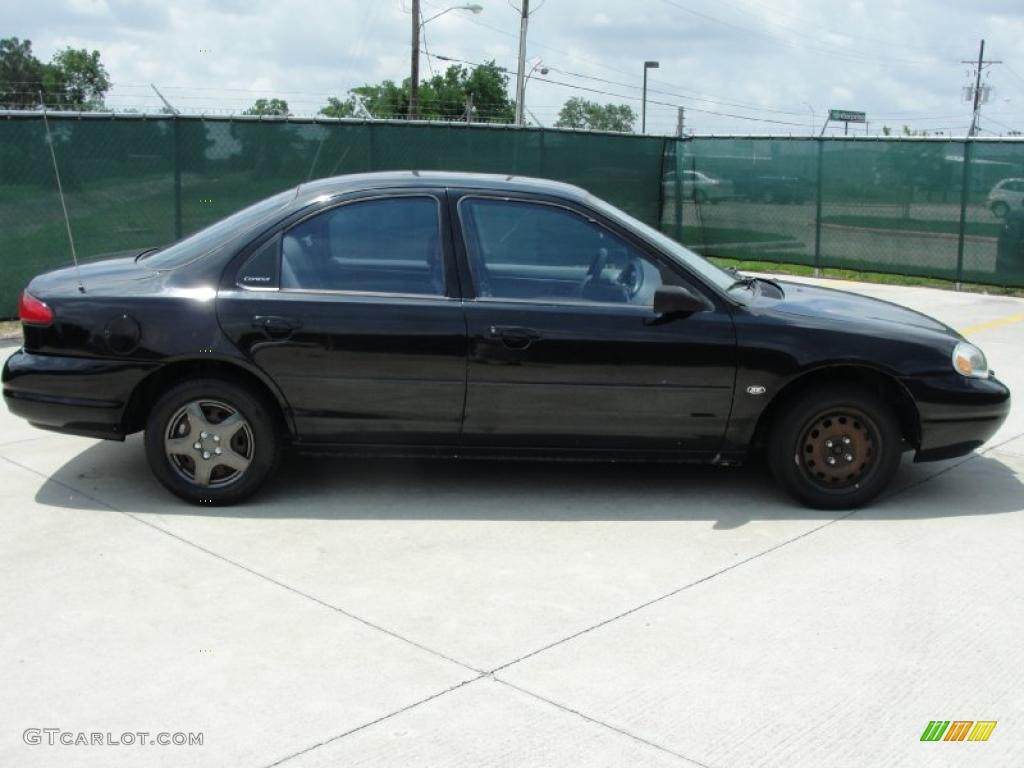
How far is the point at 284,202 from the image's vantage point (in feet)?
19.0

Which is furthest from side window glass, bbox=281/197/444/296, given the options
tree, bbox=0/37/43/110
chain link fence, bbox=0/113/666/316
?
tree, bbox=0/37/43/110

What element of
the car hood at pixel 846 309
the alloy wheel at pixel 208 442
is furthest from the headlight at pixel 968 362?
the alloy wheel at pixel 208 442

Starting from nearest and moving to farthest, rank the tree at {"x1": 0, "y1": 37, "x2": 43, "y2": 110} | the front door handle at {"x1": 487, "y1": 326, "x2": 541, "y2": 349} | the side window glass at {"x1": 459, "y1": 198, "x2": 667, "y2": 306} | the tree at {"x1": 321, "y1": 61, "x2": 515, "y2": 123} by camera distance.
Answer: the front door handle at {"x1": 487, "y1": 326, "x2": 541, "y2": 349} < the side window glass at {"x1": 459, "y1": 198, "x2": 667, "y2": 306} < the tree at {"x1": 321, "y1": 61, "x2": 515, "y2": 123} < the tree at {"x1": 0, "y1": 37, "x2": 43, "y2": 110}

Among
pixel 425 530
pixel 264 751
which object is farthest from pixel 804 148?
pixel 264 751

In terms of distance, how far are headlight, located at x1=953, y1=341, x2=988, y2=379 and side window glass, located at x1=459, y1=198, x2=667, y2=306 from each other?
1559 mm

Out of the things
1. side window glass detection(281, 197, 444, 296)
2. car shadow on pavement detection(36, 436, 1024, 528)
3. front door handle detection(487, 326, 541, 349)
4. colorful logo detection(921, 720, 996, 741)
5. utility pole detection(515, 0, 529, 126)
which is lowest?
colorful logo detection(921, 720, 996, 741)

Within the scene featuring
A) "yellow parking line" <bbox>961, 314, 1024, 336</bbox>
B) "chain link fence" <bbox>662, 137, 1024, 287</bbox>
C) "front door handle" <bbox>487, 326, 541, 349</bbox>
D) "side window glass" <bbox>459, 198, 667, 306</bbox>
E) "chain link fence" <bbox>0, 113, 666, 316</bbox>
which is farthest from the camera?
"chain link fence" <bbox>662, 137, 1024, 287</bbox>

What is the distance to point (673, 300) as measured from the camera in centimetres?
552

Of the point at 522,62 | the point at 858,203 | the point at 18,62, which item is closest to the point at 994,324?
the point at 858,203

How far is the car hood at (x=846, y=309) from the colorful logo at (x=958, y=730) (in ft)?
8.15

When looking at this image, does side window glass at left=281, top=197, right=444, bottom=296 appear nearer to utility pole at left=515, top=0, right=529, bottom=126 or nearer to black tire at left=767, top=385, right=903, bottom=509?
black tire at left=767, top=385, right=903, bottom=509

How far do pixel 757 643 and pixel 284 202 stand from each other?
3.18 metres

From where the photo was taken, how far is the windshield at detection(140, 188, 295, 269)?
570cm

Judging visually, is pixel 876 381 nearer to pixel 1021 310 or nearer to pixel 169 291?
pixel 169 291
